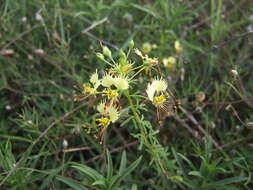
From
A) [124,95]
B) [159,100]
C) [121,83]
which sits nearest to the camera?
[121,83]

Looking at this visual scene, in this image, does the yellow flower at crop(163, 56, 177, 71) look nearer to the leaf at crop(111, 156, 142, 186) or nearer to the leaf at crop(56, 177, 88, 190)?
the leaf at crop(111, 156, 142, 186)

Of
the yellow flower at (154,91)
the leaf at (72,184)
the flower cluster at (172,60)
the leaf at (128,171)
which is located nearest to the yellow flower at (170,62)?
the flower cluster at (172,60)

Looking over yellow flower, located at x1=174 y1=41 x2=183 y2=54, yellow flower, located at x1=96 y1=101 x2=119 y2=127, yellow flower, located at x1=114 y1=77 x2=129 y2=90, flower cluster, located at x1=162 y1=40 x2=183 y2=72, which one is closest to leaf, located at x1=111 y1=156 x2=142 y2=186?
yellow flower, located at x1=96 y1=101 x2=119 y2=127

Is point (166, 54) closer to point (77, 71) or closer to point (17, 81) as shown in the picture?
point (77, 71)

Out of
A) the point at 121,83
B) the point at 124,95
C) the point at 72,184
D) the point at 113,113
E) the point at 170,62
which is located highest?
the point at 121,83

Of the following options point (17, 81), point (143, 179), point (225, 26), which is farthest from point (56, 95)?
point (225, 26)

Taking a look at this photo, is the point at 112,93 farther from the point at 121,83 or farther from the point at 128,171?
the point at 128,171

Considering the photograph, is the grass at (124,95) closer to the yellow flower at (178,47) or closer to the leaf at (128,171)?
the yellow flower at (178,47)

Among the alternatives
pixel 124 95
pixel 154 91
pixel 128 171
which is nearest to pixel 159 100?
pixel 154 91
